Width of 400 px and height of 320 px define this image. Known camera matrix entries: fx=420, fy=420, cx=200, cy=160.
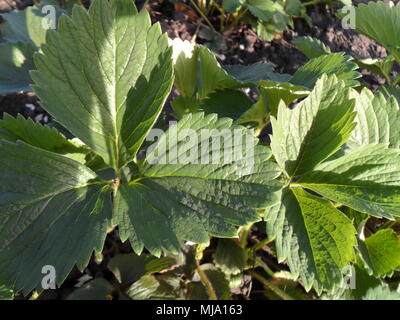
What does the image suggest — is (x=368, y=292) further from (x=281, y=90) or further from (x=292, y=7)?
(x=292, y=7)

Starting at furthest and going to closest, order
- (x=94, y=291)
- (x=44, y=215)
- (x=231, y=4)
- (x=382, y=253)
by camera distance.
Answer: (x=231, y=4) < (x=94, y=291) < (x=382, y=253) < (x=44, y=215)

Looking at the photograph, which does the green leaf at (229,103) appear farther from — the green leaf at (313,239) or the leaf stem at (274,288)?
the leaf stem at (274,288)

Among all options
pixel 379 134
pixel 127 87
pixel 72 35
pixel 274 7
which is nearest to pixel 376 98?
pixel 379 134

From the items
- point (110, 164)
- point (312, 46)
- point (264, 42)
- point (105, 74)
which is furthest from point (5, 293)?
point (264, 42)

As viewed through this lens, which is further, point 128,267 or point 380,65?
point 380,65

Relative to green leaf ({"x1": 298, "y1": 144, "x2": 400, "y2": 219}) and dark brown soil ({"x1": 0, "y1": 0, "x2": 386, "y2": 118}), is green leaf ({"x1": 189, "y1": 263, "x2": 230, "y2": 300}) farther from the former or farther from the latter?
dark brown soil ({"x1": 0, "y1": 0, "x2": 386, "y2": 118})

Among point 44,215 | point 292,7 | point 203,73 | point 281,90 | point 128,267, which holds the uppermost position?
point 292,7

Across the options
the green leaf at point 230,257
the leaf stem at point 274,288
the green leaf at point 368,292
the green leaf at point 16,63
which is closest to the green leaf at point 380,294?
the green leaf at point 368,292

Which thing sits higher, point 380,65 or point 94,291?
point 380,65
